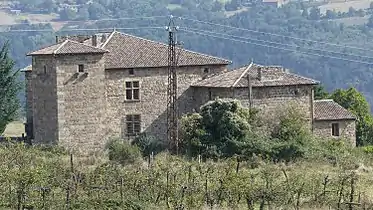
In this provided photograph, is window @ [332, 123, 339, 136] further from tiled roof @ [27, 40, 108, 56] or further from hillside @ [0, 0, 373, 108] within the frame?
hillside @ [0, 0, 373, 108]

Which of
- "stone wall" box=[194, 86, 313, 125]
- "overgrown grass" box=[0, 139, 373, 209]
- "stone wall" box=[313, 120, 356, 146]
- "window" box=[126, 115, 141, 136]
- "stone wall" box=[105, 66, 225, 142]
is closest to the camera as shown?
"overgrown grass" box=[0, 139, 373, 209]

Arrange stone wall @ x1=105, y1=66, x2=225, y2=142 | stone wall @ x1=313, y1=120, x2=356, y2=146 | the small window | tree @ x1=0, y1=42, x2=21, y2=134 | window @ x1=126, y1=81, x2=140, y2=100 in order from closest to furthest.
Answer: the small window
stone wall @ x1=105, y1=66, x2=225, y2=142
window @ x1=126, y1=81, x2=140, y2=100
stone wall @ x1=313, y1=120, x2=356, y2=146
tree @ x1=0, y1=42, x2=21, y2=134

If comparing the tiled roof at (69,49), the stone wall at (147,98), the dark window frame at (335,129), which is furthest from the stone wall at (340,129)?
the tiled roof at (69,49)

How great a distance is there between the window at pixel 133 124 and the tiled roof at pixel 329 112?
8178 millimetres

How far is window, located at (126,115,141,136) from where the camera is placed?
5431cm

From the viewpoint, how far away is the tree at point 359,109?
210ft

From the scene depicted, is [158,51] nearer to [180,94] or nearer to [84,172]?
[180,94]

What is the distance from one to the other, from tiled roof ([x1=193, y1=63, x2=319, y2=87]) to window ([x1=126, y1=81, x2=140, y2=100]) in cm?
272

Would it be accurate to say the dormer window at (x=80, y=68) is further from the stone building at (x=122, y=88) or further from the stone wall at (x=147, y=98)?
the stone wall at (x=147, y=98)

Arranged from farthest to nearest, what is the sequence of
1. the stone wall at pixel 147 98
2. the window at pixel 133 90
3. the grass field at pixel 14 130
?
the grass field at pixel 14 130 → the window at pixel 133 90 → the stone wall at pixel 147 98

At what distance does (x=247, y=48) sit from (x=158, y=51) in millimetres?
119738

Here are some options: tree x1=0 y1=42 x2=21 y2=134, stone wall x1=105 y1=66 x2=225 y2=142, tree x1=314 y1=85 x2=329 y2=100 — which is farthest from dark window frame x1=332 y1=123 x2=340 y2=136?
tree x1=0 y1=42 x2=21 y2=134

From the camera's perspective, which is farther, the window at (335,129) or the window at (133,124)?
the window at (335,129)

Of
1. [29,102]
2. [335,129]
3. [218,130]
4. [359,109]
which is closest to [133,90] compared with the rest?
[218,130]
